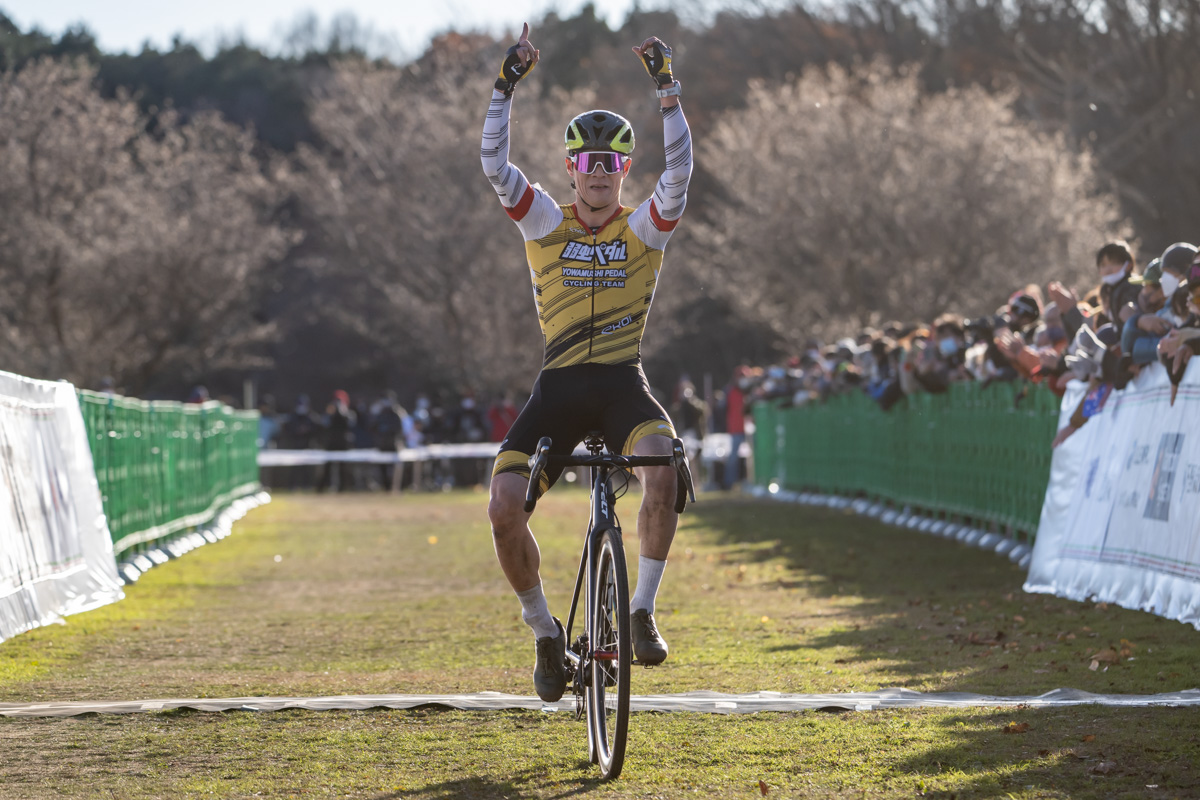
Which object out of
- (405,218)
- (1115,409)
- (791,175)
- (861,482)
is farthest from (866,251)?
(1115,409)

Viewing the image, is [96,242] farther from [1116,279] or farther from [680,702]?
[680,702]

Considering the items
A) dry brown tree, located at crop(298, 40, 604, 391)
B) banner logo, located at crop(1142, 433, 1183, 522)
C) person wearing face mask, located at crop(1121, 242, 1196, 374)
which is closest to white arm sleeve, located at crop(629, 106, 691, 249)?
banner logo, located at crop(1142, 433, 1183, 522)

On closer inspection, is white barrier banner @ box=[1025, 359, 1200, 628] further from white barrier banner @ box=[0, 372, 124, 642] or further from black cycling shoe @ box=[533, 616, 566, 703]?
white barrier banner @ box=[0, 372, 124, 642]

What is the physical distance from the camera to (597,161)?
6.64 meters

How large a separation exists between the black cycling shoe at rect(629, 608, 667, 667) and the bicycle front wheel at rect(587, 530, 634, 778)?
0.20 ft

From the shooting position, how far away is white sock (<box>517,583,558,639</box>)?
6.54 meters

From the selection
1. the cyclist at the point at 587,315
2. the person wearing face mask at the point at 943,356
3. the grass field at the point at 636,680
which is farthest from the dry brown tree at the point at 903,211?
the cyclist at the point at 587,315

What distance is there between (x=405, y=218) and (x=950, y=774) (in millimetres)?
50058

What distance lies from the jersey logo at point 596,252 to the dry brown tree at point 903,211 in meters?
38.6

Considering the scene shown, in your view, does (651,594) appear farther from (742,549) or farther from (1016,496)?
(742,549)

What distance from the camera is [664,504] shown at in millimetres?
6285

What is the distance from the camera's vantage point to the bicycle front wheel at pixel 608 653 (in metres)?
5.73

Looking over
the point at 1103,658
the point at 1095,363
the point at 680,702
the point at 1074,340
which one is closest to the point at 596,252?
the point at 680,702

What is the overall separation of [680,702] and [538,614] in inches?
50.1
